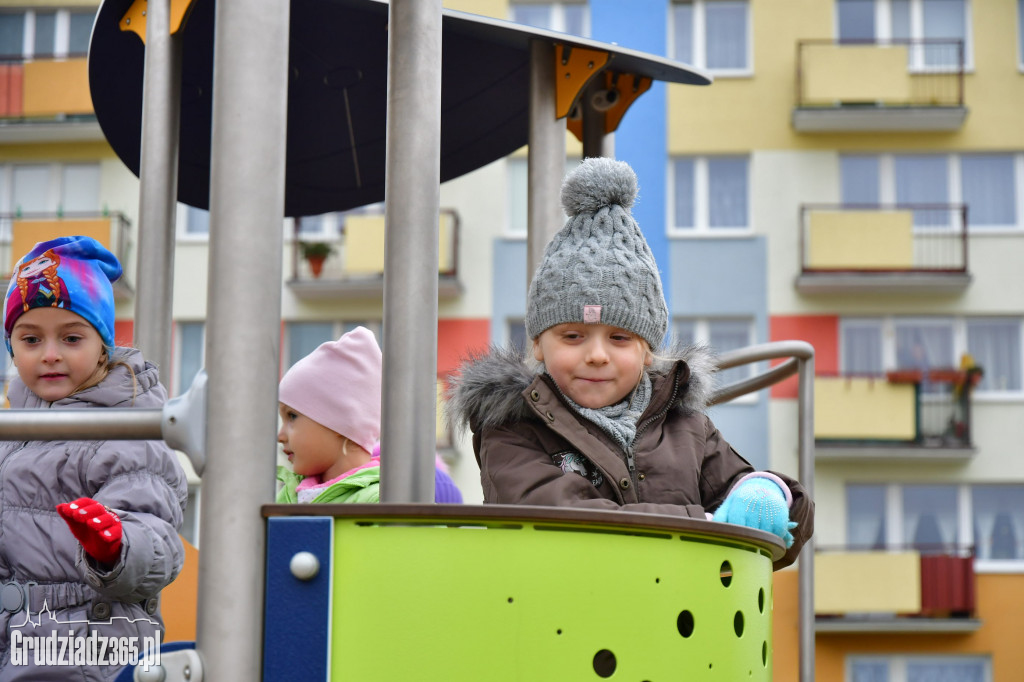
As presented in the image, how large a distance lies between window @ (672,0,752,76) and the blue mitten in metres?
18.6

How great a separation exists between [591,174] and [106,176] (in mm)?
19189

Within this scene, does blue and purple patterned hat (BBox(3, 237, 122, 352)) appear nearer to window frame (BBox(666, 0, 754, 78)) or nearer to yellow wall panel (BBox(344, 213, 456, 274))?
yellow wall panel (BBox(344, 213, 456, 274))

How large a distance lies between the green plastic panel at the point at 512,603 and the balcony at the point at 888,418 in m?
17.9

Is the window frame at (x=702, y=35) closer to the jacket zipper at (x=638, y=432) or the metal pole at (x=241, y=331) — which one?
the jacket zipper at (x=638, y=432)

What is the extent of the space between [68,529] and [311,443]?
1.02 m

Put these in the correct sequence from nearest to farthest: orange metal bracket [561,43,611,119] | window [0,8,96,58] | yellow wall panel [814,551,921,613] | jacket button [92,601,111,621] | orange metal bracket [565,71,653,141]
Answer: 1. jacket button [92,601,111,621]
2. orange metal bracket [561,43,611,119]
3. orange metal bracket [565,71,653,141]
4. yellow wall panel [814,551,921,613]
5. window [0,8,96,58]

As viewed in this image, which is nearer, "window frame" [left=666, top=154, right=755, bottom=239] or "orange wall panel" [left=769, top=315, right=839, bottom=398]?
"orange wall panel" [left=769, top=315, right=839, bottom=398]

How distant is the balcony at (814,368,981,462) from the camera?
1911 centimetres

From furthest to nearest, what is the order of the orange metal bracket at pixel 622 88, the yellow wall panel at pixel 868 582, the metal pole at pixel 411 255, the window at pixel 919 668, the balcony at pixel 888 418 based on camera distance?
the balcony at pixel 888 418
the window at pixel 919 668
the yellow wall panel at pixel 868 582
the orange metal bracket at pixel 622 88
the metal pole at pixel 411 255

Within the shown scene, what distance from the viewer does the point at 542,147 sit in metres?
3.40

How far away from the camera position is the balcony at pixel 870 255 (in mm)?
19344

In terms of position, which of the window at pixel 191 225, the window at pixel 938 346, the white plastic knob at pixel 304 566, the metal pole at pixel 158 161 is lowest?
the white plastic knob at pixel 304 566

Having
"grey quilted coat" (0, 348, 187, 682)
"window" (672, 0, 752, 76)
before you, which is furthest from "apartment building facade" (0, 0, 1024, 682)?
"grey quilted coat" (0, 348, 187, 682)

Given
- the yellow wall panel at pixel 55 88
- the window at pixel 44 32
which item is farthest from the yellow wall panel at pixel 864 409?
the window at pixel 44 32
